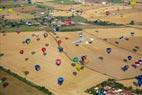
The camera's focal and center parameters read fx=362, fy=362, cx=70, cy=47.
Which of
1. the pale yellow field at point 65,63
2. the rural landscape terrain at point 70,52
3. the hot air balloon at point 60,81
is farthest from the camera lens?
the pale yellow field at point 65,63

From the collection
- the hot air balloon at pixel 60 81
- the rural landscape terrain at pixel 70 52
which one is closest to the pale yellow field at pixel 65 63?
the rural landscape terrain at pixel 70 52

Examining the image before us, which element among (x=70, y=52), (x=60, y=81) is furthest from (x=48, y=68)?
(x=70, y=52)

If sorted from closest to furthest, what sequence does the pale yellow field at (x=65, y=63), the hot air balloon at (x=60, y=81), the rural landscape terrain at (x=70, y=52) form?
the rural landscape terrain at (x=70, y=52), the hot air balloon at (x=60, y=81), the pale yellow field at (x=65, y=63)

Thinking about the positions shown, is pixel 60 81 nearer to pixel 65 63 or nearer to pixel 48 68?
pixel 48 68

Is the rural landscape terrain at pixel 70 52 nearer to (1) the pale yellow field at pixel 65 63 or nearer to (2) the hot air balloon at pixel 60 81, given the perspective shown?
(1) the pale yellow field at pixel 65 63

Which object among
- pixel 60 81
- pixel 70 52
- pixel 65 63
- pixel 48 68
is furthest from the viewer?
pixel 70 52

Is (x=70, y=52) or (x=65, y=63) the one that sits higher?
(x=70, y=52)

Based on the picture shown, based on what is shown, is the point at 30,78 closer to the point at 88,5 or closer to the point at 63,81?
the point at 63,81

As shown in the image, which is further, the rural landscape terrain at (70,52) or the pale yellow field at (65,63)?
the pale yellow field at (65,63)

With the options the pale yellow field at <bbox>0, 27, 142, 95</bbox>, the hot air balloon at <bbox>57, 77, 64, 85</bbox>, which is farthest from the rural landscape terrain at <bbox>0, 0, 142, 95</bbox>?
the hot air balloon at <bbox>57, 77, 64, 85</bbox>

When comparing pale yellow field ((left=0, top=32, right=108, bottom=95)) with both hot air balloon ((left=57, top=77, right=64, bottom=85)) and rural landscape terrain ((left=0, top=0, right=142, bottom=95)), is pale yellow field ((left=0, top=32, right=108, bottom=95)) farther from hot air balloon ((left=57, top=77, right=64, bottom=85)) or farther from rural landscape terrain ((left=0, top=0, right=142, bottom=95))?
hot air balloon ((left=57, top=77, right=64, bottom=85))
